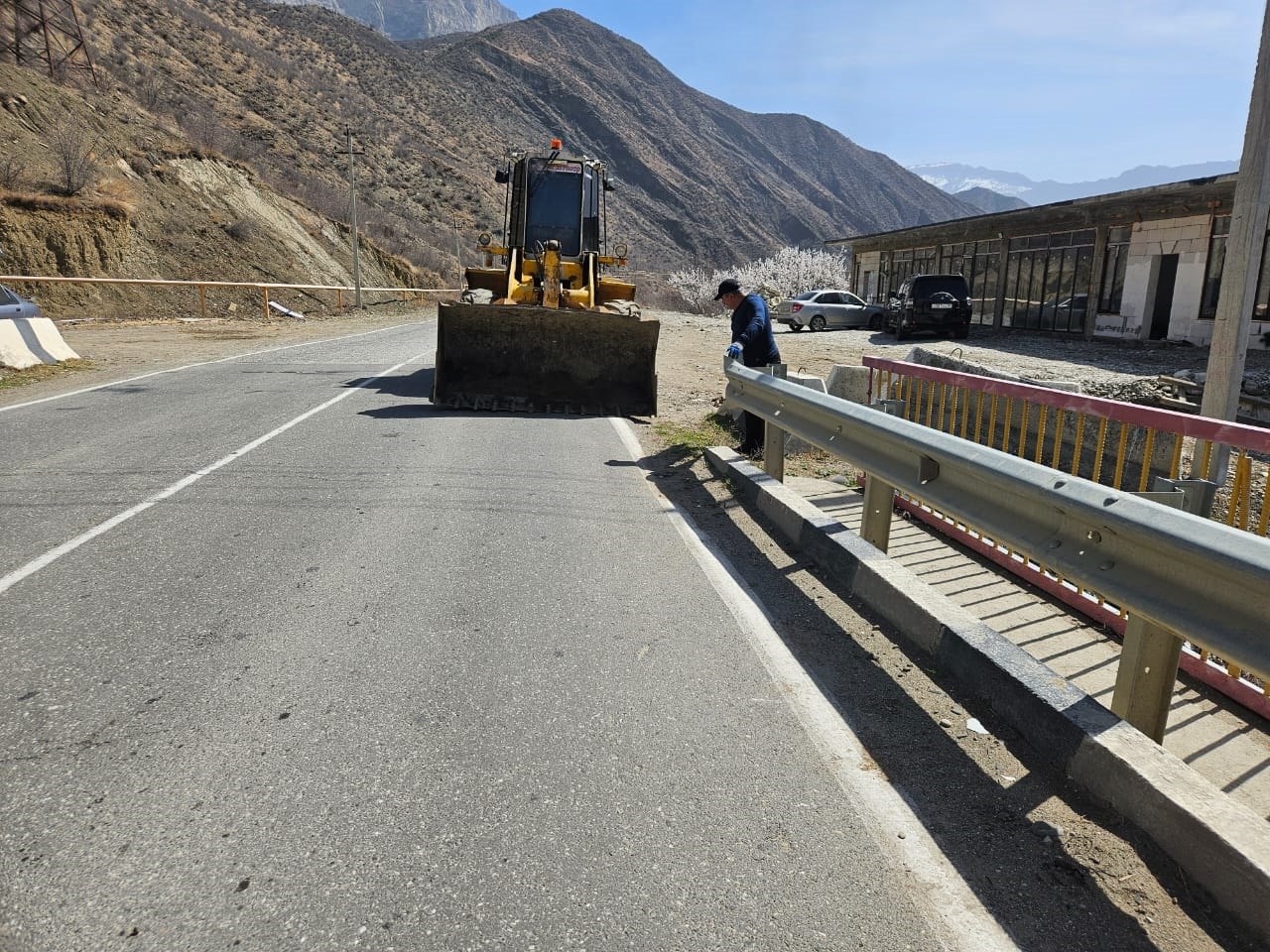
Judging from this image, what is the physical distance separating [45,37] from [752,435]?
42.4 m

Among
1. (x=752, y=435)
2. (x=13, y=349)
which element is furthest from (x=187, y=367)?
(x=752, y=435)

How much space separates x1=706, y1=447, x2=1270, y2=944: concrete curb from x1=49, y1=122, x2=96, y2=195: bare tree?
3304 centimetres

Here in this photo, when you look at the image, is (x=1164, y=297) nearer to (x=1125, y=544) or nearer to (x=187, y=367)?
(x=187, y=367)

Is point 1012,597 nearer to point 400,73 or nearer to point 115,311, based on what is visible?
point 115,311

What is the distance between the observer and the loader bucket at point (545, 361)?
35.3ft

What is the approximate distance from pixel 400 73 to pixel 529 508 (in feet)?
285

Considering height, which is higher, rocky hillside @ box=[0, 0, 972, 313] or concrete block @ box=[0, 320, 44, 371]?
rocky hillside @ box=[0, 0, 972, 313]

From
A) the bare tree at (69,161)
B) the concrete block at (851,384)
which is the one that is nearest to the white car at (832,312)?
the bare tree at (69,161)

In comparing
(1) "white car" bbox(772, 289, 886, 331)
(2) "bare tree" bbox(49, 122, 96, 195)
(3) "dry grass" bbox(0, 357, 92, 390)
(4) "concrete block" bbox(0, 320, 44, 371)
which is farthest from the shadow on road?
(2) "bare tree" bbox(49, 122, 96, 195)

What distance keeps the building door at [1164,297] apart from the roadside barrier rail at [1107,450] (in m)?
18.8

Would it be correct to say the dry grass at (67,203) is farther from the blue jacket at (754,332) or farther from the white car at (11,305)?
the blue jacket at (754,332)

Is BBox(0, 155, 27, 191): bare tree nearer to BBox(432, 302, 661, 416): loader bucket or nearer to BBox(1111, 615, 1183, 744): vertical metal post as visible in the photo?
BBox(432, 302, 661, 416): loader bucket

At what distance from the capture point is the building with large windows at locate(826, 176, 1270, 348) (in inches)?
917

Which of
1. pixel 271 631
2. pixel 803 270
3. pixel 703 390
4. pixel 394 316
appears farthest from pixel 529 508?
pixel 803 270
